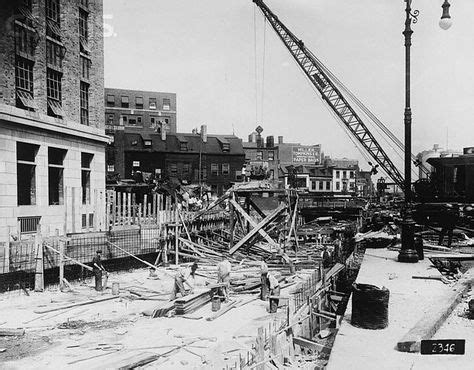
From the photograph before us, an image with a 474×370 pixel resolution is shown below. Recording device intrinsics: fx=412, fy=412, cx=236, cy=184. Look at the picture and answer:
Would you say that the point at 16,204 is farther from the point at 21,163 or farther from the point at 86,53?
the point at 86,53

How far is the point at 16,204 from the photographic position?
19797 millimetres

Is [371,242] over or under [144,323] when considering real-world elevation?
over

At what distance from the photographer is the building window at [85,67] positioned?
26062 mm

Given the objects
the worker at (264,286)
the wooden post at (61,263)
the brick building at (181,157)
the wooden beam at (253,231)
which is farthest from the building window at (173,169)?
the worker at (264,286)

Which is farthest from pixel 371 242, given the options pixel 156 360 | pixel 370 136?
pixel 370 136

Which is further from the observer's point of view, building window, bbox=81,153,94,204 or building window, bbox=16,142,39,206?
building window, bbox=81,153,94,204

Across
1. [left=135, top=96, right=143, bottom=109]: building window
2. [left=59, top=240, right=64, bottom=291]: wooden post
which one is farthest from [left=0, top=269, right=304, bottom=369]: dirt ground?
[left=135, top=96, right=143, bottom=109]: building window

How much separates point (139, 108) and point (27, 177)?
59.4m

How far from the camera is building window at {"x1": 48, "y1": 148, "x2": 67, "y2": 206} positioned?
76.2 feet

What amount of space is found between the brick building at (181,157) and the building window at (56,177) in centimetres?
3158

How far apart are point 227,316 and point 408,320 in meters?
5.88

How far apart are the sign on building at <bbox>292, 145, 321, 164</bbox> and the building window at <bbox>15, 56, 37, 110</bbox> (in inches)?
2581

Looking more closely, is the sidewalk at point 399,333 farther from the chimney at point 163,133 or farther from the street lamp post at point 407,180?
the chimney at point 163,133

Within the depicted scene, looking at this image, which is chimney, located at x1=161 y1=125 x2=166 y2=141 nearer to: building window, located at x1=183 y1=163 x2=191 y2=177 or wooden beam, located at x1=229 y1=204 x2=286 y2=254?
building window, located at x1=183 y1=163 x2=191 y2=177
